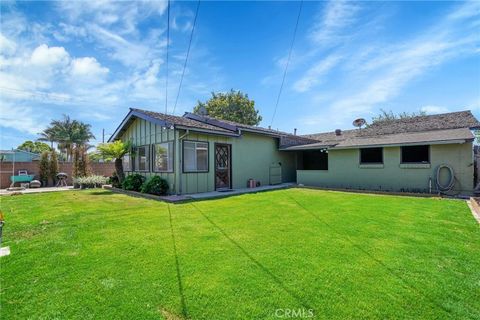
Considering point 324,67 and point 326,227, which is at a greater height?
point 324,67

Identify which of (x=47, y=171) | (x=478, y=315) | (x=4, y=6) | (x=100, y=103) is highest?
(x=100, y=103)

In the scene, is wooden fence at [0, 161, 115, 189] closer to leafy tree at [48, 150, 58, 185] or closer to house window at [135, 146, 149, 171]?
leafy tree at [48, 150, 58, 185]

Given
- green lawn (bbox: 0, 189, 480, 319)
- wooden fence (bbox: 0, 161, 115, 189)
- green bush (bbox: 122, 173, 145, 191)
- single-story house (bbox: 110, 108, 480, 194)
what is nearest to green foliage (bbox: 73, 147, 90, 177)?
wooden fence (bbox: 0, 161, 115, 189)

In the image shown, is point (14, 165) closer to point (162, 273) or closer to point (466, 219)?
point (162, 273)

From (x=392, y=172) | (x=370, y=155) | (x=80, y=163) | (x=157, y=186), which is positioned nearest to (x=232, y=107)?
(x=80, y=163)

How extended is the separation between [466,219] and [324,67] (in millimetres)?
8402

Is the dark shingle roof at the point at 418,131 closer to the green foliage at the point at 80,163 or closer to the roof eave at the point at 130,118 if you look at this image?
the roof eave at the point at 130,118

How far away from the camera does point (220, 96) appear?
34.7m

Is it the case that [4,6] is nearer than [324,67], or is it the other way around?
[4,6]

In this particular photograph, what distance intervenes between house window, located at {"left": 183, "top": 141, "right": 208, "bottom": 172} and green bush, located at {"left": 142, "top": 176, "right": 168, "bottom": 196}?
→ 3.86 feet

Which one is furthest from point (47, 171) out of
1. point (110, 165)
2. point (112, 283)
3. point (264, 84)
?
point (112, 283)

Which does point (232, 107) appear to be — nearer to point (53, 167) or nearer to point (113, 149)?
point (53, 167)

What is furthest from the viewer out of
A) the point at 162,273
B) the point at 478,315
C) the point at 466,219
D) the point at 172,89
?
the point at 172,89

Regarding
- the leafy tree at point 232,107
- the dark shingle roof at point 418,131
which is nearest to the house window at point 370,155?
the dark shingle roof at point 418,131
